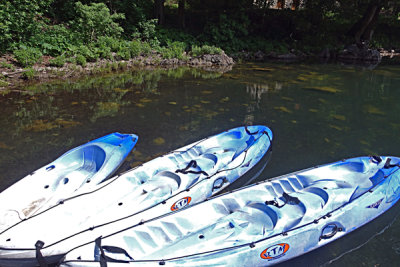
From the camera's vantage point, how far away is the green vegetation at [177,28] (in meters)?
15.6

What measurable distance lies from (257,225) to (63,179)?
11.7ft

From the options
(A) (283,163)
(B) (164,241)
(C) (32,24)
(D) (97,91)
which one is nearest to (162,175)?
(B) (164,241)

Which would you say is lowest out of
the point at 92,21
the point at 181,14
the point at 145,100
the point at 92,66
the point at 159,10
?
the point at 145,100

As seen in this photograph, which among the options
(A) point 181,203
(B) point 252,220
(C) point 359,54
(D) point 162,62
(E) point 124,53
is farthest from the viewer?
(C) point 359,54

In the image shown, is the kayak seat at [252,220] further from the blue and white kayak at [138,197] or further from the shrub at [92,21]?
the shrub at [92,21]

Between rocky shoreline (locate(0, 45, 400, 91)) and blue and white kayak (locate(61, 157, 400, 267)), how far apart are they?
11.4 meters

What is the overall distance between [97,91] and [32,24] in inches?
219

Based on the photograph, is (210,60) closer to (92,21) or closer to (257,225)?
(92,21)

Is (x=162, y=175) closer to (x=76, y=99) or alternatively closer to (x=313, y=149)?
(x=313, y=149)

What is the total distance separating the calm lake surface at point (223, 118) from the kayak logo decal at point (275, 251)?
1.65ft

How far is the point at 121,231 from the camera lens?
440 centimetres

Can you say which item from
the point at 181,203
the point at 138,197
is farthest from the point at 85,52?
the point at 181,203

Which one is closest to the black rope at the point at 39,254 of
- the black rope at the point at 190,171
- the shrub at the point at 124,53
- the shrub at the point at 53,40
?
the black rope at the point at 190,171

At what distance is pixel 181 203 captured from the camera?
5.36 metres
